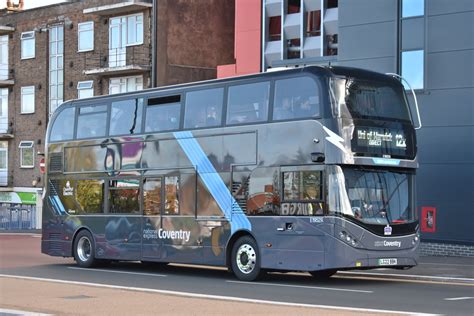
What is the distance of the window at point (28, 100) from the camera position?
169ft

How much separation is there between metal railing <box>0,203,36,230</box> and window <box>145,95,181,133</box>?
2820 cm

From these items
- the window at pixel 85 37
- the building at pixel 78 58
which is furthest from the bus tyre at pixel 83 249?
the window at pixel 85 37

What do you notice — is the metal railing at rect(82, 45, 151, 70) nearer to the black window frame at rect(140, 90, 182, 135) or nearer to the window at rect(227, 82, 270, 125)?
the black window frame at rect(140, 90, 182, 135)

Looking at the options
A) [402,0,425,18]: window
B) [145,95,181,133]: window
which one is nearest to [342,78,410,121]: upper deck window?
[145,95,181,133]: window

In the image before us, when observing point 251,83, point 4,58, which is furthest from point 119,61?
point 251,83

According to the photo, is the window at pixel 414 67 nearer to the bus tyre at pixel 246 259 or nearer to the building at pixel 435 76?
the building at pixel 435 76

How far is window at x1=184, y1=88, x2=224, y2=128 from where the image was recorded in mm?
19875

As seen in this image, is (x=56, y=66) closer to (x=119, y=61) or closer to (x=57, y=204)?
(x=119, y=61)

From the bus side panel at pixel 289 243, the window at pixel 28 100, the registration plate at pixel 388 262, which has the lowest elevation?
the registration plate at pixel 388 262

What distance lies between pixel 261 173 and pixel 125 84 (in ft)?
91.1

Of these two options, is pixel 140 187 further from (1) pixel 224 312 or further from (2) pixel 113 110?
(1) pixel 224 312

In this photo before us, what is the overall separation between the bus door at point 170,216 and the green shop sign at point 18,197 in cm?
3092

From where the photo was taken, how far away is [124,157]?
72.9 feet

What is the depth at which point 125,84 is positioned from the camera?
45.7 meters
